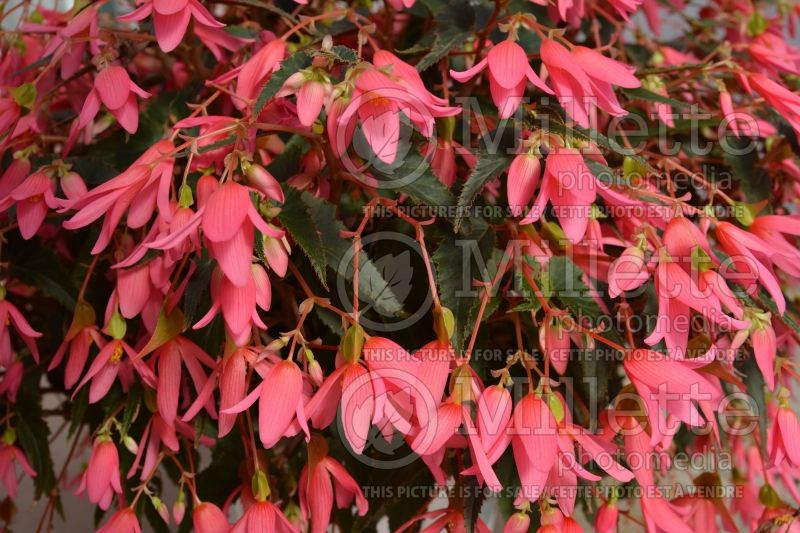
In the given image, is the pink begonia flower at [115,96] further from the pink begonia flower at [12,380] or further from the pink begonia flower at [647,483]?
the pink begonia flower at [647,483]

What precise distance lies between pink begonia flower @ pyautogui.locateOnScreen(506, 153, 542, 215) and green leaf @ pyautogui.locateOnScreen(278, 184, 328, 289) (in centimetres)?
10

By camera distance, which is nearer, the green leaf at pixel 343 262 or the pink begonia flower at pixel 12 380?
the green leaf at pixel 343 262

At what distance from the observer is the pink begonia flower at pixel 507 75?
0.37 metres

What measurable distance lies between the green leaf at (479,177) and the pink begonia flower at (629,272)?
3.0 inches

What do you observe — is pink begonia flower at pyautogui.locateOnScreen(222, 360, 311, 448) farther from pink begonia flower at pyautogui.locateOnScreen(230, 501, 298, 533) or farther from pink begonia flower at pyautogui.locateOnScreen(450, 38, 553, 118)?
pink begonia flower at pyautogui.locateOnScreen(450, 38, 553, 118)

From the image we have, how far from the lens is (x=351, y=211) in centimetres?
54

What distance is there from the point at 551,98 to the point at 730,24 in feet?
0.80

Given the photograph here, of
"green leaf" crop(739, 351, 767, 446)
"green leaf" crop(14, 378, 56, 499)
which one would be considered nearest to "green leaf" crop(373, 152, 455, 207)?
"green leaf" crop(739, 351, 767, 446)

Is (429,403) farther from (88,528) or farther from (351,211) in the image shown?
(88,528)

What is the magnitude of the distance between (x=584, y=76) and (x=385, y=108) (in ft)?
0.34

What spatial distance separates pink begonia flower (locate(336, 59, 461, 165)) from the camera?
347 mm

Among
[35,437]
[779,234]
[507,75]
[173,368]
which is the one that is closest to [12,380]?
[35,437]

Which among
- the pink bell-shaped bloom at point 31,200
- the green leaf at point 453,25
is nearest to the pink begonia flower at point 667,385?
the green leaf at point 453,25

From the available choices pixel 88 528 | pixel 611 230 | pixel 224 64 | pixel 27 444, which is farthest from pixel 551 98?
pixel 88 528
